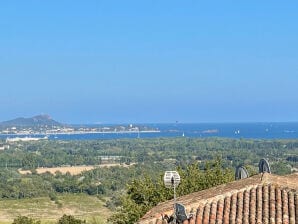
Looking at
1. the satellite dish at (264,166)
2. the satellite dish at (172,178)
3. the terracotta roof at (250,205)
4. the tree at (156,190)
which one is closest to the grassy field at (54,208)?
the tree at (156,190)

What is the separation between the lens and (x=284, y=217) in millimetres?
13133

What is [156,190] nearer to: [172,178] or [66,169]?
[172,178]

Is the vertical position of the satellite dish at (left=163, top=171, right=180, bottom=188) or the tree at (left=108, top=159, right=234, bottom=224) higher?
the satellite dish at (left=163, top=171, right=180, bottom=188)

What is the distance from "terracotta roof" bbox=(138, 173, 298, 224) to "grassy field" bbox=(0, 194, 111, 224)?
63829mm

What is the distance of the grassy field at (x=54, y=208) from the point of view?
269ft

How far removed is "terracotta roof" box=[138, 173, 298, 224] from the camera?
43.7ft

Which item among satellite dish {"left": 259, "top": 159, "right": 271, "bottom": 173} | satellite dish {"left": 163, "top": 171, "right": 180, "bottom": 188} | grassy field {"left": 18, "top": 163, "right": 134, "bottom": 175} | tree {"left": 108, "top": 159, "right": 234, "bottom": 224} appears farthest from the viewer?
grassy field {"left": 18, "top": 163, "right": 134, "bottom": 175}

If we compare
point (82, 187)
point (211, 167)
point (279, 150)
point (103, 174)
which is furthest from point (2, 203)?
point (279, 150)

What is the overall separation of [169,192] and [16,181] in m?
97.8

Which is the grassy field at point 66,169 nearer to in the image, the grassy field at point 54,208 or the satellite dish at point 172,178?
the grassy field at point 54,208

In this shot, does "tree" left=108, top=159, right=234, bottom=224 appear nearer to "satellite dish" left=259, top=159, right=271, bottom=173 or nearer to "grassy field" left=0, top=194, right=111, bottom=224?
"satellite dish" left=259, top=159, right=271, bottom=173

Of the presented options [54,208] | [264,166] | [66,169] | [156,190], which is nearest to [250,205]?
[264,166]

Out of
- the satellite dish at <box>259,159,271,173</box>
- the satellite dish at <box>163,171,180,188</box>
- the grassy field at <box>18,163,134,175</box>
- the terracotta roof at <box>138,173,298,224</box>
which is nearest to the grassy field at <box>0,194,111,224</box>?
the grassy field at <box>18,163,134,175</box>

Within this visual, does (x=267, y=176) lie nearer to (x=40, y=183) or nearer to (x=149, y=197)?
(x=149, y=197)
